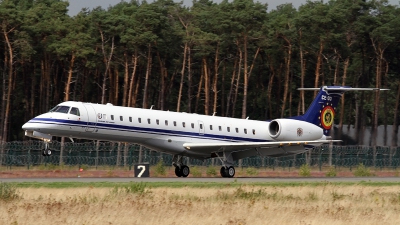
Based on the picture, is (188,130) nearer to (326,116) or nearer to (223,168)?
(223,168)

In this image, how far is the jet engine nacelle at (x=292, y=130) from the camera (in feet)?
145

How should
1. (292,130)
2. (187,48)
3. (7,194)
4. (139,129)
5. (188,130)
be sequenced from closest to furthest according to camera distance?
(7,194), (139,129), (188,130), (292,130), (187,48)

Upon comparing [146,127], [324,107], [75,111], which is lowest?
[146,127]

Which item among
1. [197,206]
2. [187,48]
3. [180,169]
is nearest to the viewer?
[197,206]

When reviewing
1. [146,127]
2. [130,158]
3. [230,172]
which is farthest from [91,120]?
[130,158]

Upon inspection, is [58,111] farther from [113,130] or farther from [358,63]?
[358,63]

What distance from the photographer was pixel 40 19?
7106cm

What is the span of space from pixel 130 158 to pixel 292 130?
11.3m

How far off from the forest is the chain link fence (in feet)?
37.9

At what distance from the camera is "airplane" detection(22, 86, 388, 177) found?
3759cm

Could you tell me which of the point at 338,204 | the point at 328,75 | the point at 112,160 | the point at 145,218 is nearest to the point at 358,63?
the point at 328,75

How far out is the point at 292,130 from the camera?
146 feet

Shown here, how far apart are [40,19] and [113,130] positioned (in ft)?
116

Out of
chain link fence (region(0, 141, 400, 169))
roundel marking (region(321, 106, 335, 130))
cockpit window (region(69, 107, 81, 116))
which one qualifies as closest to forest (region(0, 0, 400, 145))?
chain link fence (region(0, 141, 400, 169))
